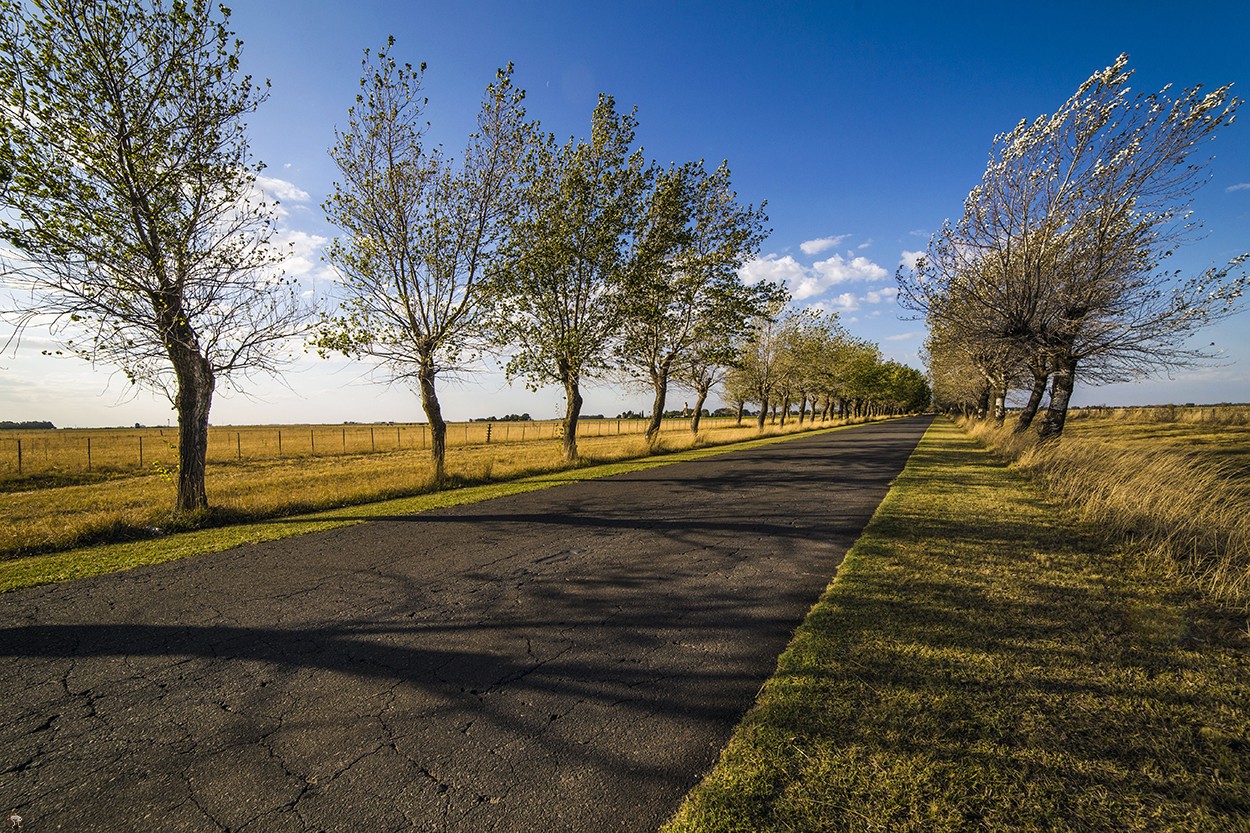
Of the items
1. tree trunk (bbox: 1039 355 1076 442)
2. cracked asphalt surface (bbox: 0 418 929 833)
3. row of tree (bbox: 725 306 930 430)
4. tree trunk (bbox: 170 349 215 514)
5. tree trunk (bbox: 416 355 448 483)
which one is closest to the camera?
cracked asphalt surface (bbox: 0 418 929 833)

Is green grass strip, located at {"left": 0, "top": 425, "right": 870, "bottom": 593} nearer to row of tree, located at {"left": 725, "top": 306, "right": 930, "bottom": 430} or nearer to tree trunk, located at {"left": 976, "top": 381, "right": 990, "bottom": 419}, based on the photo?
row of tree, located at {"left": 725, "top": 306, "right": 930, "bottom": 430}

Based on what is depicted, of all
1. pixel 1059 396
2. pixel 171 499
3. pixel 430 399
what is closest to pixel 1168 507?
pixel 1059 396

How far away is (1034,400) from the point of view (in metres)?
18.6

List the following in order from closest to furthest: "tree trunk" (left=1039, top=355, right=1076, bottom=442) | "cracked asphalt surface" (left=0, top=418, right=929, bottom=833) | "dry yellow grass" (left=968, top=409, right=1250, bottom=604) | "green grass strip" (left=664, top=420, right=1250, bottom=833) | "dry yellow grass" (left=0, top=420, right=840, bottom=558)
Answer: "green grass strip" (left=664, top=420, right=1250, bottom=833) < "cracked asphalt surface" (left=0, top=418, right=929, bottom=833) < "dry yellow grass" (left=968, top=409, right=1250, bottom=604) < "dry yellow grass" (left=0, top=420, right=840, bottom=558) < "tree trunk" (left=1039, top=355, right=1076, bottom=442)

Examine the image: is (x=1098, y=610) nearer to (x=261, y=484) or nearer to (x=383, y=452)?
(x=261, y=484)

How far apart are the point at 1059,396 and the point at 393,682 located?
21111 mm

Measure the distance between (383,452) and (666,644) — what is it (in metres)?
42.6

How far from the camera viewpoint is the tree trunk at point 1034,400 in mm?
17641

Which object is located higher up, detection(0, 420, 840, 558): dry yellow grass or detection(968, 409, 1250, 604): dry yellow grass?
detection(968, 409, 1250, 604): dry yellow grass

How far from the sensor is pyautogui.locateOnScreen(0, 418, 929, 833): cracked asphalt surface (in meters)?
2.50

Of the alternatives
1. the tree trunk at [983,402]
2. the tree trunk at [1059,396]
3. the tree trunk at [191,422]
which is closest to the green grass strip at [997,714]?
the tree trunk at [191,422]

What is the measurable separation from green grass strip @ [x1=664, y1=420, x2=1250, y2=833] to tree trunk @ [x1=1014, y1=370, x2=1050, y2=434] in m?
15.7

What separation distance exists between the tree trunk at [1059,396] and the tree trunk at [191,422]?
75.9ft

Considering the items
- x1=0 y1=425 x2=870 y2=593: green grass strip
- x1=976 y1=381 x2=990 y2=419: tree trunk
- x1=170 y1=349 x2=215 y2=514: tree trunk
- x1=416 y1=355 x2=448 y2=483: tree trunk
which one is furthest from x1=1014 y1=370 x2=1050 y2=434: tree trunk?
x1=170 y1=349 x2=215 y2=514: tree trunk
